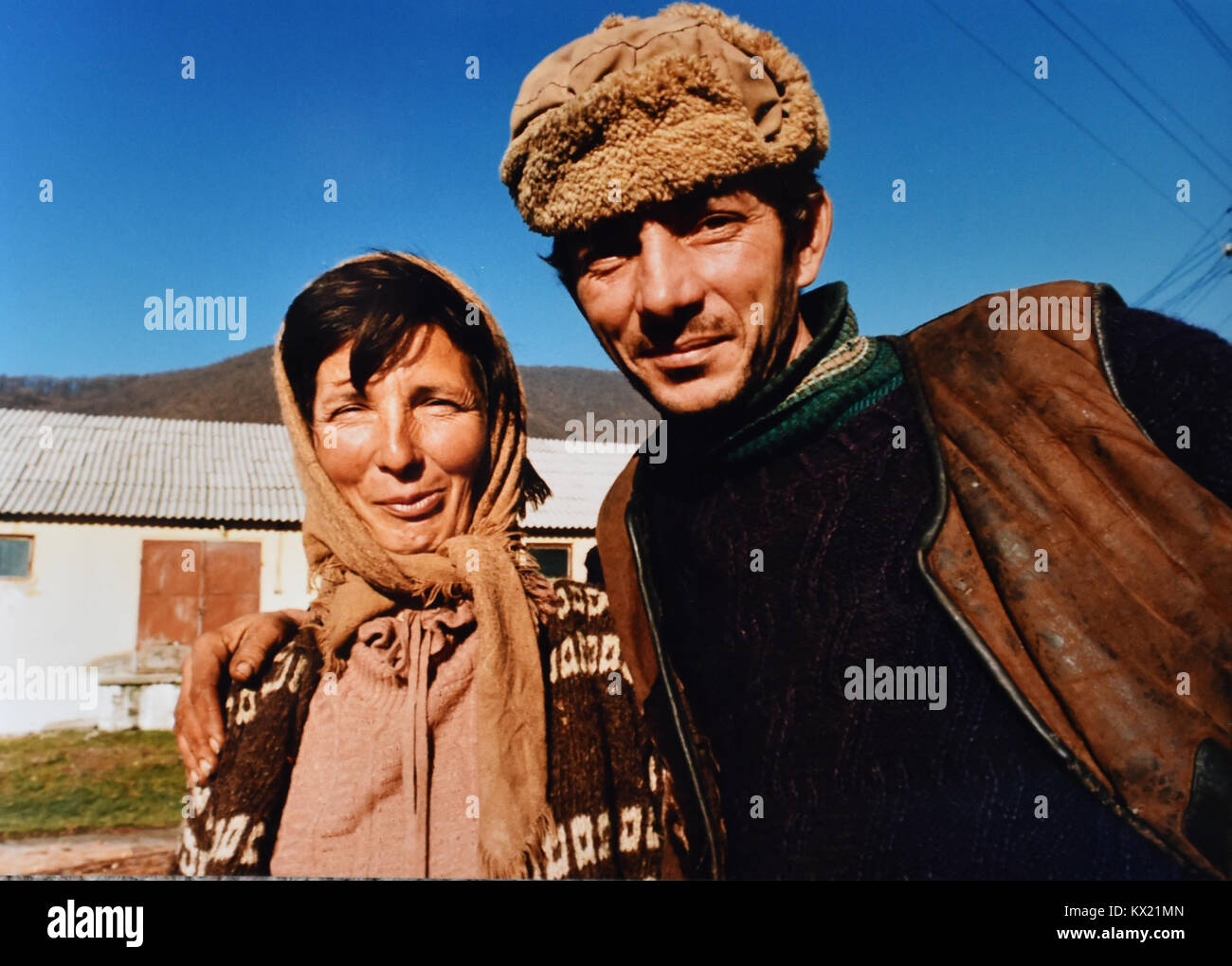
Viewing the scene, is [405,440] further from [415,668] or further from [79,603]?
[79,603]

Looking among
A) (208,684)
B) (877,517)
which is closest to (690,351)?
(877,517)

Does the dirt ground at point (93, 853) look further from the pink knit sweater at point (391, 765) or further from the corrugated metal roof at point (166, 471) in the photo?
the corrugated metal roof at point (166, 471)

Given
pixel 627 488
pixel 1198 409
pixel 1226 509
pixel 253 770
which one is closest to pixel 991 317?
pixel 1198 409

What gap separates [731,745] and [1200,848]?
78cm

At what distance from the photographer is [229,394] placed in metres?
2.69

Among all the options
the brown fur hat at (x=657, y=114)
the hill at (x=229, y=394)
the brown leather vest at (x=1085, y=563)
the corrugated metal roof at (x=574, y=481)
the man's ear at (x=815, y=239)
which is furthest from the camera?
the corrugated metal roof at (x=574, y=481)

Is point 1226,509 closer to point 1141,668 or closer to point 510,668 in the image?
point 1141,668

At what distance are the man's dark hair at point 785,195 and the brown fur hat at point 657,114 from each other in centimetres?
3

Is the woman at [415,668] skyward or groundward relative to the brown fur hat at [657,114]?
groundward

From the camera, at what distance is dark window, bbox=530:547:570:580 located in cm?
242

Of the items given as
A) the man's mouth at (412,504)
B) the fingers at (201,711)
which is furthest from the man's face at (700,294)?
the fingers at (201,711)

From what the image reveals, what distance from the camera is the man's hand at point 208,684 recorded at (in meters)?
1.70

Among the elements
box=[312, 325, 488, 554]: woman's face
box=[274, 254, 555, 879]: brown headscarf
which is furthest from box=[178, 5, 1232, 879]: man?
box=[312, 325, 488, 554]: woman's face

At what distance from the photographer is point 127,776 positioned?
98.3 inches
